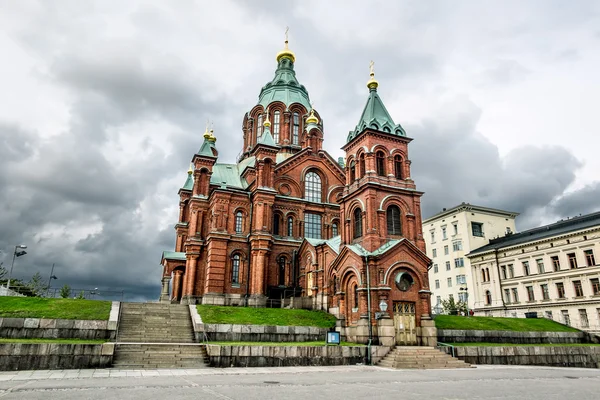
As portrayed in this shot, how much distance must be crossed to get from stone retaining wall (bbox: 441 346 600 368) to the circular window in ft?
14.2

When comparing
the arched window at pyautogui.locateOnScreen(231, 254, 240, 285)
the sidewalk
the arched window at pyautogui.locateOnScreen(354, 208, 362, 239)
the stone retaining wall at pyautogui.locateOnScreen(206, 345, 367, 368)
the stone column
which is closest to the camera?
the sidewalk

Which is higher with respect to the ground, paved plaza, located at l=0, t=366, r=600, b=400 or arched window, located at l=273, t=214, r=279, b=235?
arched window, located at l=273, t=214, r=279, b=235

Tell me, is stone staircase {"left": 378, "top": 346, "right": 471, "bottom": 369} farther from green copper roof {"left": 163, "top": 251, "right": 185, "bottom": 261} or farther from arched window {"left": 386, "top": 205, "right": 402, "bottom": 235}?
green copper roof {"left": 163, "top": 251, "right": 185, "bottom": 261}

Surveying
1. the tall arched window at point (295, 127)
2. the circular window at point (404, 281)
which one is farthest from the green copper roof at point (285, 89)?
the circular window at point (404, 281)

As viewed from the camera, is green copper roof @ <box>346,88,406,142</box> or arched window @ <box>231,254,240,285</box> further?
arched window @ <box>231,254,240,285</box>

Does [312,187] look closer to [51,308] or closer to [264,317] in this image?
[264,317]

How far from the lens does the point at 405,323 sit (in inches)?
1046

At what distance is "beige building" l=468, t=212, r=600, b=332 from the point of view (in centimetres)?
3994

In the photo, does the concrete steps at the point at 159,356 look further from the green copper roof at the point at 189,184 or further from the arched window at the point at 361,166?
the green copper roof at the point at 189,184

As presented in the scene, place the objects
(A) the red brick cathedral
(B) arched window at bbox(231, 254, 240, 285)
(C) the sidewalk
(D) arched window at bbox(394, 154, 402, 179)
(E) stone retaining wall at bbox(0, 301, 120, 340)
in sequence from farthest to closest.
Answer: (B) arched window at bbox(231, 254, 240, 285) → (D) arched window at bbox(394, 154, 402, 179) → (A) the red brick cathedral → (E) stone retaining wall at bbox(0, 301, 120, 340) → (C) the sidewalk

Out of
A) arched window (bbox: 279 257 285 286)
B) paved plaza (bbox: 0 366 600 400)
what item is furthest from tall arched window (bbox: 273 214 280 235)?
paved plaza (bbox: 0 366 600 400)

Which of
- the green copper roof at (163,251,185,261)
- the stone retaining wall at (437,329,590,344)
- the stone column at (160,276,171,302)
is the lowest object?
the stone retaining wall at (437,329,590,344)

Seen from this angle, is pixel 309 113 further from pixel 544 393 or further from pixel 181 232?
pixel 544 393

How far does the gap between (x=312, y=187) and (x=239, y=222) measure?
9070 millimetres
